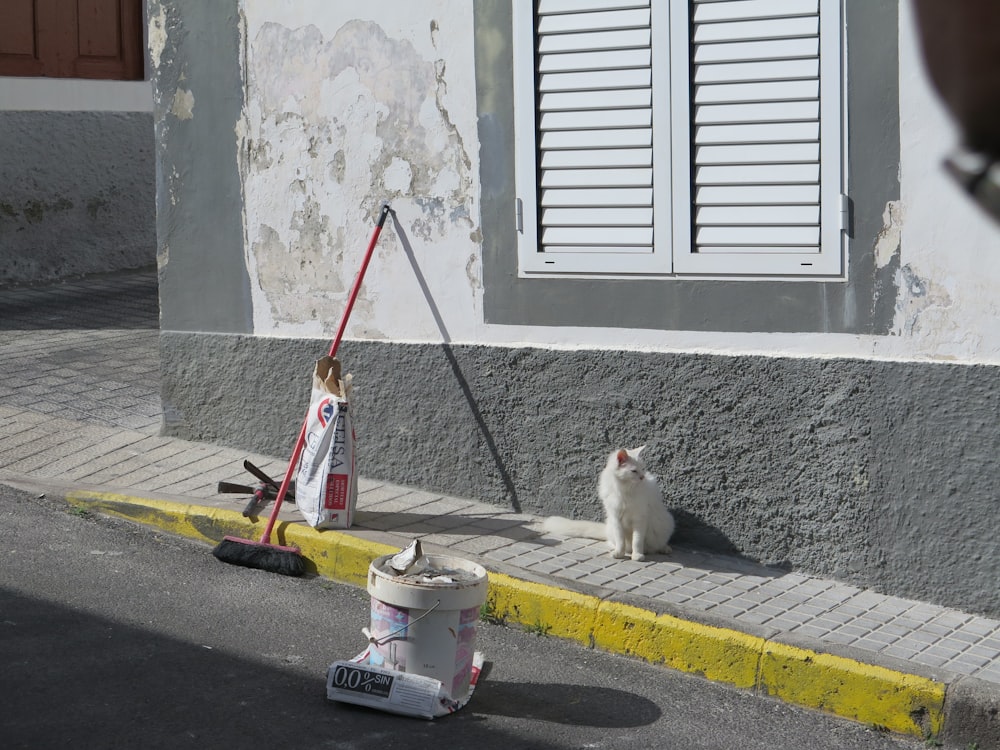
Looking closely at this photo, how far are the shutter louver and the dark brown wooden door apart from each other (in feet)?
26.2

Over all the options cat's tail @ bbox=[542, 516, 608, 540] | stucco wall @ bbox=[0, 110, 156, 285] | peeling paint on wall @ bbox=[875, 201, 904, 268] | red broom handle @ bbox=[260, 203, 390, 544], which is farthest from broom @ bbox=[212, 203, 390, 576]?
stucco wall @ bbox=[0, 110, 156, 285]

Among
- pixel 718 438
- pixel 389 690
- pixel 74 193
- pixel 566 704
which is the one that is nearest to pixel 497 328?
pixel 718 438

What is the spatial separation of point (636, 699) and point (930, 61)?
3679 mm

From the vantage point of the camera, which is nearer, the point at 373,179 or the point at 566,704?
the point at 566,704

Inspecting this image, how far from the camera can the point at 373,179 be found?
277 inches

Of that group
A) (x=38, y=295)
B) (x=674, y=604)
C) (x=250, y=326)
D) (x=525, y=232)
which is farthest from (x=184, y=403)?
(x=38, y=295)

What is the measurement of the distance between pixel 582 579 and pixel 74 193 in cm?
921

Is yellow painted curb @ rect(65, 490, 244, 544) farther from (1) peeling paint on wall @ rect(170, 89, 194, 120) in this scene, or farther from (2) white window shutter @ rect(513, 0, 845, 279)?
(1) peeling paint on wall @ rect(170, 89, 194, 120)

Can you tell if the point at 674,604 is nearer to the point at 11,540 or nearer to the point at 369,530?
the point at 369,530

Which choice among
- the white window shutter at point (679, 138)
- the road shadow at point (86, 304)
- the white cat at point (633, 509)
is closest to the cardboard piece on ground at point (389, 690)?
the white cat at point (633, 509)

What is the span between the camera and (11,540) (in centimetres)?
623

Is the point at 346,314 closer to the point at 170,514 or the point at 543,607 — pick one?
the point at 170,514

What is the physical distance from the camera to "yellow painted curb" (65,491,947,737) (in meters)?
4.47

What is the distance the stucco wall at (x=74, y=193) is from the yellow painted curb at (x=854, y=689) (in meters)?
9.96
